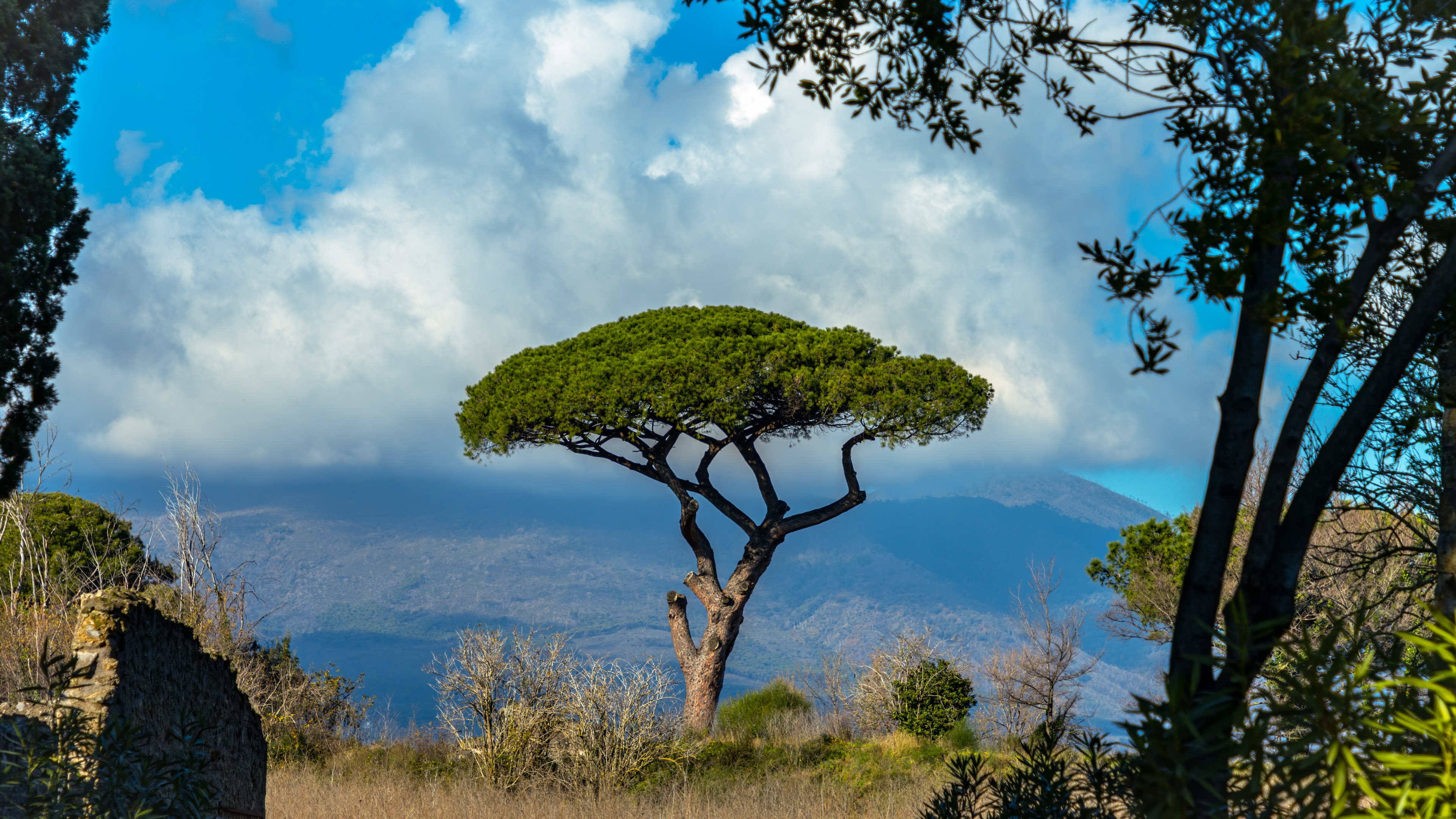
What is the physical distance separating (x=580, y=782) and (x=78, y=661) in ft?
23.8

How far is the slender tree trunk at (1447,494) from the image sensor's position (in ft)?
13.0

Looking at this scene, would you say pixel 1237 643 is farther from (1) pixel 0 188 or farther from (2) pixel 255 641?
(2) pixel 255 641

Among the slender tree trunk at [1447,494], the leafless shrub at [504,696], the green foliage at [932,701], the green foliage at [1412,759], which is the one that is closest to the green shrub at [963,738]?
the green foliage at [932,701]

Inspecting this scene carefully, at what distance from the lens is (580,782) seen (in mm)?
9992

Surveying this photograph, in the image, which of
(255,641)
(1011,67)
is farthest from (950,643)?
(1011,67)

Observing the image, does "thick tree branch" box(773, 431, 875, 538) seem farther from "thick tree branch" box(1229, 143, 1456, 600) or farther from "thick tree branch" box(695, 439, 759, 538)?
"thick tree branch" box(1229, 143, 1456, 600)

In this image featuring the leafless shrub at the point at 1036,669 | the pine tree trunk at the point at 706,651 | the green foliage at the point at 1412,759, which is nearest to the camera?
the green foliage at the point at 1412,759

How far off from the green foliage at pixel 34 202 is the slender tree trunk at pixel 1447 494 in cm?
1037

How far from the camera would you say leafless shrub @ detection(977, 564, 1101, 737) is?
13.6m

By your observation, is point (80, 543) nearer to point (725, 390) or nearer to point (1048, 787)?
point (725, 390)

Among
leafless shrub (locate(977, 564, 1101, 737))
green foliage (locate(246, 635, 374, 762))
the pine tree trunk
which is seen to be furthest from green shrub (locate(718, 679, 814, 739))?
green foliage (locate(246, 635, 374, 762))

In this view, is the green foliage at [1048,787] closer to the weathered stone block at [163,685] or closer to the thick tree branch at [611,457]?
the weathered stone block at [163,685]

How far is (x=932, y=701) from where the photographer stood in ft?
42.8

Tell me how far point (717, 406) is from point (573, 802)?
6915 millimetres
